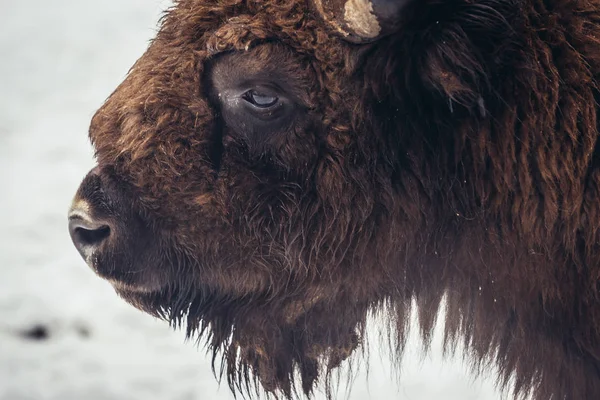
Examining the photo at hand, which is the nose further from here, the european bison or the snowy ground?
the snowy ground

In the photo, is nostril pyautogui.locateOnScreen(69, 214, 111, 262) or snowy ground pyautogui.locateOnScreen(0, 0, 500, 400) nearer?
nostril pyautogui.locateOnScreen(69, 214, 111, 262)

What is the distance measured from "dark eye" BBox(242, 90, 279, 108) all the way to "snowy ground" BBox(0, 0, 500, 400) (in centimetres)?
142

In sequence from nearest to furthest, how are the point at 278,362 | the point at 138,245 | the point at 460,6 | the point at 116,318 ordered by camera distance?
the point at 460,6
the point at 138,245
the point at 278,362
the point at 116,318

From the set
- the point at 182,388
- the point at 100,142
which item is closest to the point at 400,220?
the point at 100,142

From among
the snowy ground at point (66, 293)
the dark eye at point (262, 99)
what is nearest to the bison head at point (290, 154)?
the dark eye at point (262, 99)

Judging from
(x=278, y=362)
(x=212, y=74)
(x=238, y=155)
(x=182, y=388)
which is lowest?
(x=182, y=388)

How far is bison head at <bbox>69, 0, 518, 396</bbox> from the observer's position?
256 cm

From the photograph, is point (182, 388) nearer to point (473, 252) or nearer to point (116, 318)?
point (116, 318)

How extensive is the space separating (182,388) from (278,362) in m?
2.19

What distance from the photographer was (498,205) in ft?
8.64

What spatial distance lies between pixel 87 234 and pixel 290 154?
2.49 feet

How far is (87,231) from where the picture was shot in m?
2.86

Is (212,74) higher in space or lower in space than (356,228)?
higher

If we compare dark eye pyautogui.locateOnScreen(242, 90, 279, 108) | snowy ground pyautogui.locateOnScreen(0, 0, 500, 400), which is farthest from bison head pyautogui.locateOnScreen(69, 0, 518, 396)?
snowy ground pyautogui.locateOnScreen(0, 0, 500, 400)
